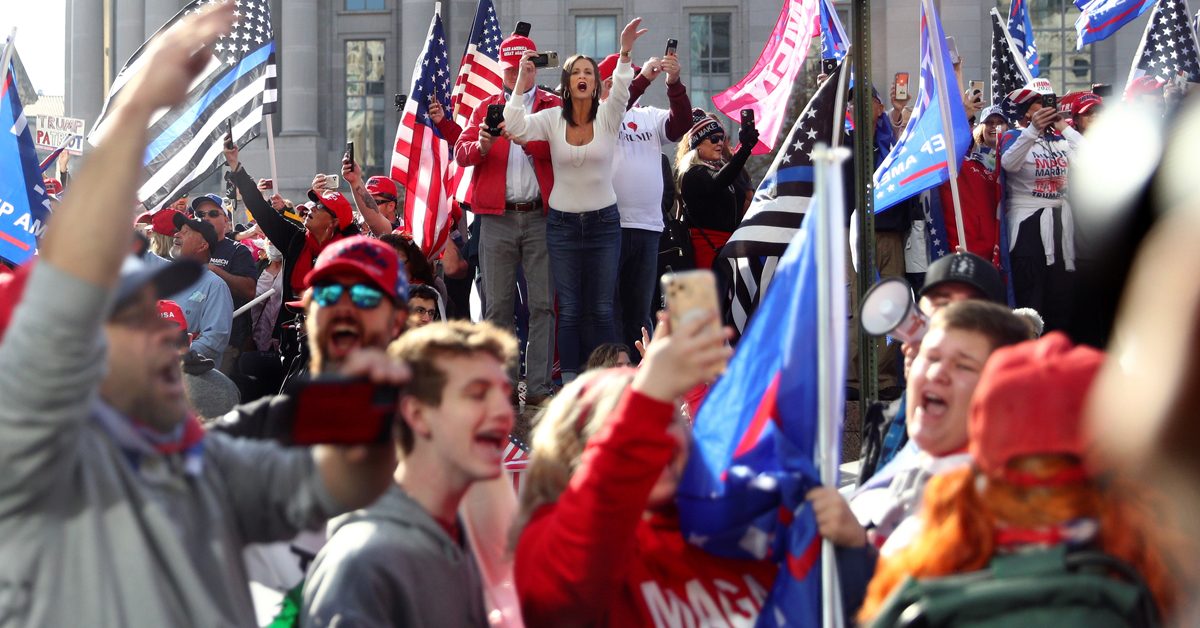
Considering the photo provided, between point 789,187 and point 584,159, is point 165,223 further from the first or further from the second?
point 789,187

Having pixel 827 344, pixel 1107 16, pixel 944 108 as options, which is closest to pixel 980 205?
pixel 944 108

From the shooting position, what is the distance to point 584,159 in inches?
351

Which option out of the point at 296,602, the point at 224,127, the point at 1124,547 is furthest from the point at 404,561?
the point at 224,127

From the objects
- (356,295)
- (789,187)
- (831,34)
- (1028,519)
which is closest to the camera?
(1028,519)

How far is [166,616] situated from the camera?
8.30 ft

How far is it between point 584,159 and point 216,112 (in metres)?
3.58

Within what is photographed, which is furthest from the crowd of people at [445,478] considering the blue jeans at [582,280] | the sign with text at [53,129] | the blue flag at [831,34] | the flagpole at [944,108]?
the sign with text at [53,129]

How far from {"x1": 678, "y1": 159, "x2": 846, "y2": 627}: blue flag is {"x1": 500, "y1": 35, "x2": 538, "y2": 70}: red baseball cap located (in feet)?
20.4

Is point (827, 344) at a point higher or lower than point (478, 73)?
lower

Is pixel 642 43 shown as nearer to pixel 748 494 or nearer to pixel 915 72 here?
pixel 915 72

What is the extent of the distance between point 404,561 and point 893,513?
1494 mm

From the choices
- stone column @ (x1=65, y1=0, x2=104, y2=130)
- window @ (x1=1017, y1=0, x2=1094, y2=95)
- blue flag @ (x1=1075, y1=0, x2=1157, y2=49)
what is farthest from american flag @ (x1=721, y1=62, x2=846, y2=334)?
stone column @ (x1=65, y1=0, x2=104, y2=130)

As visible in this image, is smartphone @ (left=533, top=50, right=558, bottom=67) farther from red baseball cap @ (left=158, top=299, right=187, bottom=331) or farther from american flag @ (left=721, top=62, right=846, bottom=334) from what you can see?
red baseball cap @ (left=158, top=299, right=187, bottom=331)

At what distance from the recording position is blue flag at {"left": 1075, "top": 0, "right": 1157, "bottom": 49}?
13312 mm
